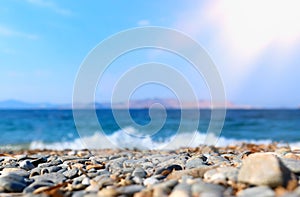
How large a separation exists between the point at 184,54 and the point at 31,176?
353cm

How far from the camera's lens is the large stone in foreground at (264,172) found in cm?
193

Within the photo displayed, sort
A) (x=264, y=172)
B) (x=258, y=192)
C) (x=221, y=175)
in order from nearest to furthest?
1. (x=258, y=192)
2. (x=264, y=172)
3. (x=221, y=175)

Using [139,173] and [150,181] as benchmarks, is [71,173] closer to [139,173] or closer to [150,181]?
[139,173]

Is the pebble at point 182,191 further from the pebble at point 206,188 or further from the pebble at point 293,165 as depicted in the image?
the pebble at point 293,165

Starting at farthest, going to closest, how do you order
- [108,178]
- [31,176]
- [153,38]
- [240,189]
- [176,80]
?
[176,80]
[153,38]
[31,176]
[108,178]
[240,189]

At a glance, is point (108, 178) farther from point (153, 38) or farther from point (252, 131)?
point (252, 131)

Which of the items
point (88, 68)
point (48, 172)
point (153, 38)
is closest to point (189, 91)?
point (153, 38)

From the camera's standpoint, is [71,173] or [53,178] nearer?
[53,178]

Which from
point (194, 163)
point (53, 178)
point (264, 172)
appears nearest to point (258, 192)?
point (264, 172)

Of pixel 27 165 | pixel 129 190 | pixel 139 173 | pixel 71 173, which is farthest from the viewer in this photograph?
pixel 27 165

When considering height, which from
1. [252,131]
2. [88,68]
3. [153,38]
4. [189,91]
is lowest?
[252,131]

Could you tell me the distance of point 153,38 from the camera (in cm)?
572

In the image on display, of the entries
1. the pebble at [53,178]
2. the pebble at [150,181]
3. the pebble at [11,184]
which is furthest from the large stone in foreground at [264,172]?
the pebble at [11,184]

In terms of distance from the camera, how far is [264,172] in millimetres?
1966
